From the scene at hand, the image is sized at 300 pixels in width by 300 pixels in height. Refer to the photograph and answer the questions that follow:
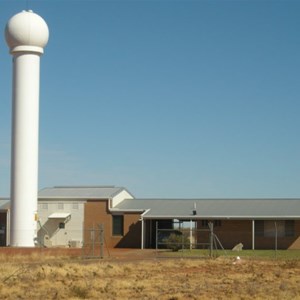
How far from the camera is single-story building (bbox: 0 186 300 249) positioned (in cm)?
5638

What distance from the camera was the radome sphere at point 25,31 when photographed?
54406mm

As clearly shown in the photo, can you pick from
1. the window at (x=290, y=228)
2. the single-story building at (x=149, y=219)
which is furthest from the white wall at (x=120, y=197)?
the window at (x=290, y=228)

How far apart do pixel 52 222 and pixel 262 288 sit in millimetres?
38588

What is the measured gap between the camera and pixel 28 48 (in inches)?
2146

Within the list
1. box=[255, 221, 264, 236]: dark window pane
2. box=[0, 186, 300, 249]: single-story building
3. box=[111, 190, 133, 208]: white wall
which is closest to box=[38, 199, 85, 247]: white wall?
box=[0, 186, 300, 249]: single-story building

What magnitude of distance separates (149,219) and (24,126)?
12862 mm

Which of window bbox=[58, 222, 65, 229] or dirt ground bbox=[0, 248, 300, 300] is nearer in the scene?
dirt ground bbox=[0, 248, 300, 300]

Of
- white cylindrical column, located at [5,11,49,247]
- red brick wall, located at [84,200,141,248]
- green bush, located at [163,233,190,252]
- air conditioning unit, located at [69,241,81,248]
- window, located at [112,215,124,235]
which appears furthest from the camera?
window, located at [112,215,124,235]

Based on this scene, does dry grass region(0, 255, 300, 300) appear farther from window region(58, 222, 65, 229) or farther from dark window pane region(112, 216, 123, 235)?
window region(58, 222, 65, 229)

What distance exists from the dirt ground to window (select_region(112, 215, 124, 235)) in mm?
22128

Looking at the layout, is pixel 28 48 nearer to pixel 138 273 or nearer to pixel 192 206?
pixel 192 206

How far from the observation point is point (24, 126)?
5388 centimetres

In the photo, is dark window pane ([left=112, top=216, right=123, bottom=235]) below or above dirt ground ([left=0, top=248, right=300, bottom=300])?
above

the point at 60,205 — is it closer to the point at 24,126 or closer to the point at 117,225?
the point at 117,225
